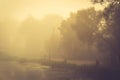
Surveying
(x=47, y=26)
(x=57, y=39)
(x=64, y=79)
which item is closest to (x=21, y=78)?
(x=64, y=79)

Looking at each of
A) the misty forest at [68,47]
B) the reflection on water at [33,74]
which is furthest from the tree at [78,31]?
the reflection on water at [33,74]

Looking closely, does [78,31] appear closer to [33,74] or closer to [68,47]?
[68,47]

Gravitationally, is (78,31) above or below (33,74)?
above

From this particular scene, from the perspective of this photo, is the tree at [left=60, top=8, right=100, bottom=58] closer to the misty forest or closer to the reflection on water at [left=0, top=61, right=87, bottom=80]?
the misty forest

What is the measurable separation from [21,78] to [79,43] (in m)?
62.9

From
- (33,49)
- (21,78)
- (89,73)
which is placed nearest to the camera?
(21,78)

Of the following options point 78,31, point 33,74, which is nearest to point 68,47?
point 78,31

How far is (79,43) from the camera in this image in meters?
97.6

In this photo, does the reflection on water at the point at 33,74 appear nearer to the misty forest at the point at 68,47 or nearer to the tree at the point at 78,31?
the misty forest at the point at 68,47

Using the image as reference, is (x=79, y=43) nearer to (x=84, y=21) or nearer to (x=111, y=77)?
(x=84, y=21)

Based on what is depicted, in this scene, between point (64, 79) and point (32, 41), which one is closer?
point (64, 79)

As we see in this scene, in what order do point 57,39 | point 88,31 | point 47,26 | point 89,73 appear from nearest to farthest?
point 89,73 < point 88,31 < point 57,39 < point 47,26

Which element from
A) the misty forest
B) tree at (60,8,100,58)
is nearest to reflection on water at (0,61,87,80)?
the misty forest

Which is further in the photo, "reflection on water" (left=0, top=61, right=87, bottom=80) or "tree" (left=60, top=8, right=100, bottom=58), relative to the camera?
"tree" (left=60, top=8, right=100, bottom=58)
